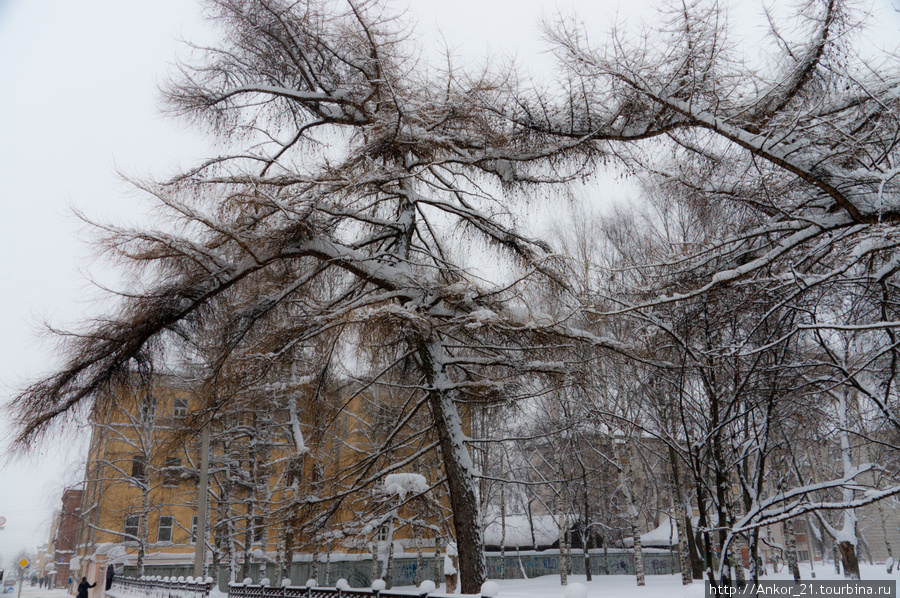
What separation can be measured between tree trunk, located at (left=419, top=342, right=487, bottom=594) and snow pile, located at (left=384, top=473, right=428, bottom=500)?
84 centimetres

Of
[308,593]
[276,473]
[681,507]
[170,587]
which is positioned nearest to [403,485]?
[308,593]

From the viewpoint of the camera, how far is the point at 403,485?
8945mm

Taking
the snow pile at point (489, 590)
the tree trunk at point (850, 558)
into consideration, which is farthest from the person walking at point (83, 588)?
the tree trunk at point (850, 558)

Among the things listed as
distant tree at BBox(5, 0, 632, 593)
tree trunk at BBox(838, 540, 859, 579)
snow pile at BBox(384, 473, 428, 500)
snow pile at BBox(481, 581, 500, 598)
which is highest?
distant tree at BBox(5, 0, 632, 593)

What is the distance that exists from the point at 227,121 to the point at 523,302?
6251 mm

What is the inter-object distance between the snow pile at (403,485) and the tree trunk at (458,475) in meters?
0.84

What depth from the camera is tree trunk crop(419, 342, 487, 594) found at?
7.71 metres

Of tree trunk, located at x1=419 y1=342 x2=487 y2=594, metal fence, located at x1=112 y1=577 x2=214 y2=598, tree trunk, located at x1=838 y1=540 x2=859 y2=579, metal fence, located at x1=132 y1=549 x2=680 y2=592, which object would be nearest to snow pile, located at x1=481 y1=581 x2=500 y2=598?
tree trunk, located at x1=419 y1=342 x2=487 y2=594

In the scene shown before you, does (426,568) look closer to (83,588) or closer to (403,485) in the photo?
(83,588)

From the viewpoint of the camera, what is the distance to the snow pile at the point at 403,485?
871cm

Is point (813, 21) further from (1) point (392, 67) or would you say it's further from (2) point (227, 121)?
(2) point (227, 121)

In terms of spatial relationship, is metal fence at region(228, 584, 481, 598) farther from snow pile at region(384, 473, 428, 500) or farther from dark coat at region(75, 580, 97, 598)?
dark coat at region(75, 580, 97, 598)

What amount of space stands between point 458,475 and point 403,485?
120 cm

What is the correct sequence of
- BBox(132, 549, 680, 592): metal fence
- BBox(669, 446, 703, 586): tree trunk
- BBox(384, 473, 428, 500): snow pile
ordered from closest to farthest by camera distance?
BBox(384, 473, 428, 500): snow pile, BBox(669, 446, 703, 586): tree trunk, BBox(132, 549, 680, 592): metal fence
